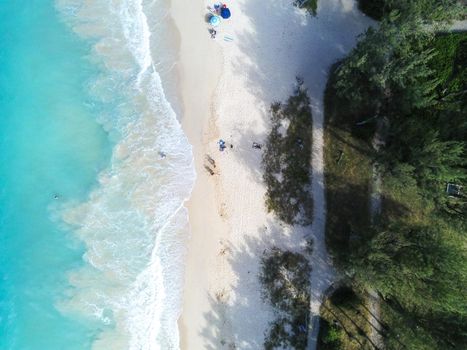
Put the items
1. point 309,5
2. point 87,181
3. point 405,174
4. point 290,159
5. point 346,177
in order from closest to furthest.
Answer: point 405,174 < point 87,181 < point 346,177 < point 290,159 < point 309,5

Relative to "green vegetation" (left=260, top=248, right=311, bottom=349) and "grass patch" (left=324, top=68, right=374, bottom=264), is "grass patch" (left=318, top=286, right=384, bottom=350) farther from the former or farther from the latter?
"grass patch" (left=324, top=68, right=374, bottom=264)

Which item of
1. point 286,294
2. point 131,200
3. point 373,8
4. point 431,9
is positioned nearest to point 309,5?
point 373,8

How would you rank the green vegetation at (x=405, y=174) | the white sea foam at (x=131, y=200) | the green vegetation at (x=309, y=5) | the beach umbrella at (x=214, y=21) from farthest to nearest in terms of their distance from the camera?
the green vegetation at (x=309, y=5) < the beach umbrella at (x=214, y=21) < the white sea foam at (x=131, y=200) < the green vegetation at (x=405, y=174)

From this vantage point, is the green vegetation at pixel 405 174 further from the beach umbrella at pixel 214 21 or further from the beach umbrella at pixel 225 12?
the beach umbrella at pixel 214 21

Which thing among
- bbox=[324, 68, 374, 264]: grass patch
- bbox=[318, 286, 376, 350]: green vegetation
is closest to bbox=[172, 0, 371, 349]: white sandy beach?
bbox=[324, 68, 374, 264]: grass patch

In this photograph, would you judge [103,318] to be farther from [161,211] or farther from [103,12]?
[103,12]

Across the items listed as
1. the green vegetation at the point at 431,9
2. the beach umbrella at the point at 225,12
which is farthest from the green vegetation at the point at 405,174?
the beach umbrella at the point at 225,12

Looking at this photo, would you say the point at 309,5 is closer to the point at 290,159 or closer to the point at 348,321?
the point at 290,159
